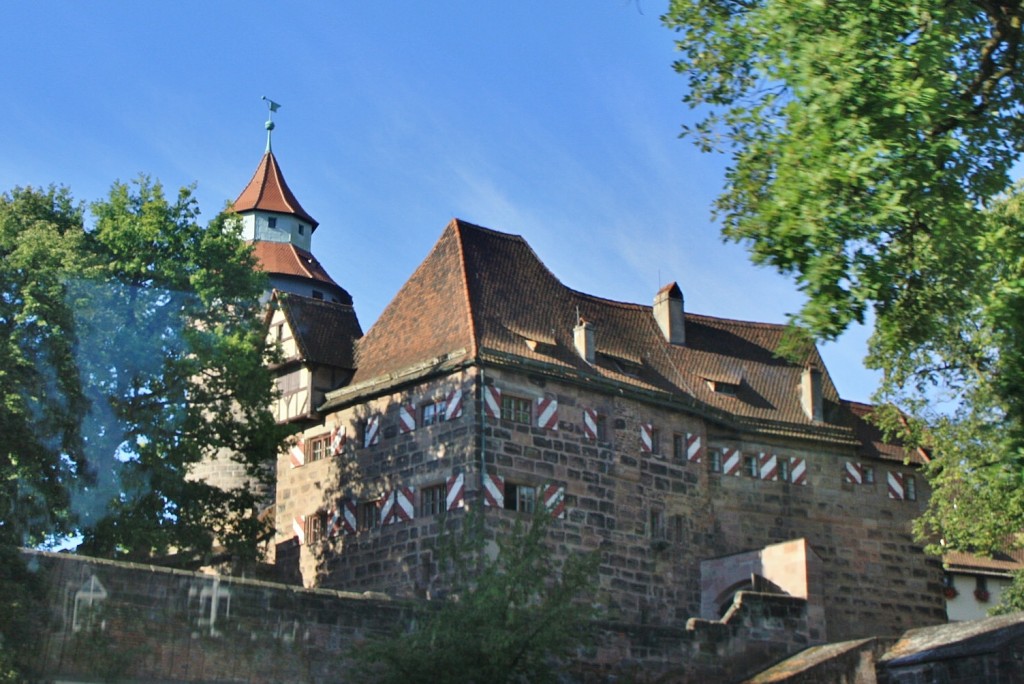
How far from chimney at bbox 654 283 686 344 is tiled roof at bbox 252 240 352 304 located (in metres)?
16.3

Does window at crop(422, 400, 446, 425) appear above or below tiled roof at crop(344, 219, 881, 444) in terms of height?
below

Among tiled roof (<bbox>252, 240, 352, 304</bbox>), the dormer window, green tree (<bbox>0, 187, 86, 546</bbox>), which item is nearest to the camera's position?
green tree (<bbox>0, 187, 86, 546</bbox>)

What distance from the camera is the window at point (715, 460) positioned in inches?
1243

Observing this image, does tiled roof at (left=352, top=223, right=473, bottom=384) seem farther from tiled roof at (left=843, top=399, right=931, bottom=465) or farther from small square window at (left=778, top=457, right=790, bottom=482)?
tiled roof at (left=843, top=399, right=931, bottom=465)

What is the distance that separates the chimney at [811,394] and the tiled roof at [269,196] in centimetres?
2176

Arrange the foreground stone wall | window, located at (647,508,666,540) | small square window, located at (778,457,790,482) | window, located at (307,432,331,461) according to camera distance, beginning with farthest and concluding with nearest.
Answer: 1. small square window, located at (778,457,790,482)
2. window, located at (307,432,331,461)
3. window, located at (647,508,666,540)
4. the foreground stone wall

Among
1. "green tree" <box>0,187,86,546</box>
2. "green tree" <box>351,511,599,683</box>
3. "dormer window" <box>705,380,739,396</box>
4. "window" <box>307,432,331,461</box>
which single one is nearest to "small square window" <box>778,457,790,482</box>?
"dormer window" <box>705,380,739,396</box>

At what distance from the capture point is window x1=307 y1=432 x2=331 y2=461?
30.6 metres

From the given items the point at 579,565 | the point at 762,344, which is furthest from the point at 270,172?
the point at 579,565

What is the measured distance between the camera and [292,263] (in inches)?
1903

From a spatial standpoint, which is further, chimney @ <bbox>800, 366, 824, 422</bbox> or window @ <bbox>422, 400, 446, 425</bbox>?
chimney @ <bbox>800, 366, 824, 422</bbox>

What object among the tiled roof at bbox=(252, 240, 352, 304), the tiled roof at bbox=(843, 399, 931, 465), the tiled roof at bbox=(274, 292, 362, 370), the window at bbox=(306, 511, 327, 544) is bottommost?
the window at bbox=(306, 511, 327, 544)

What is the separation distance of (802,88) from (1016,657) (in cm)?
1283

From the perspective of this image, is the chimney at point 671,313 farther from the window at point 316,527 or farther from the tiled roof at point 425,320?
the window at point 316,527
